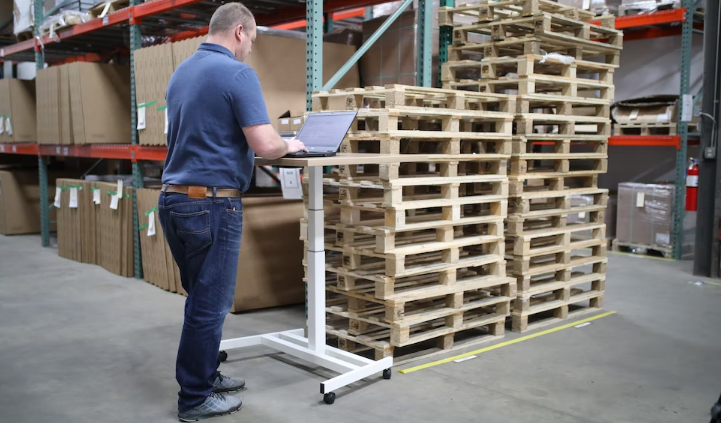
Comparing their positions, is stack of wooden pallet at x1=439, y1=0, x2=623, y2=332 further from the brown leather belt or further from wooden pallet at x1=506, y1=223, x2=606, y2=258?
the brown leather belt

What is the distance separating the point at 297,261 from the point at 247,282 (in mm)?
620

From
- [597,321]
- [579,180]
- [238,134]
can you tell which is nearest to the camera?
[238,134]

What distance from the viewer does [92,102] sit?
27.8 feet

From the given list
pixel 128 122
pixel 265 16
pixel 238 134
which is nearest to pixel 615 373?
pixel 238 134

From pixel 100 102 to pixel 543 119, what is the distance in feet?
18.5

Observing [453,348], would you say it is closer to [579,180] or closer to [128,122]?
[128,122]

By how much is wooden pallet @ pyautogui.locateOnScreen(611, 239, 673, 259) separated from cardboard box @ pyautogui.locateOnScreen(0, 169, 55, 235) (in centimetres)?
935

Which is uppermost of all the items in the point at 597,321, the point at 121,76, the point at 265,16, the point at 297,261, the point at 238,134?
the point at 265,16

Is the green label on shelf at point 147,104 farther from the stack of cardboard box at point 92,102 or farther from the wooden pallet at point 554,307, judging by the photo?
the wooden pallet at point 554,307

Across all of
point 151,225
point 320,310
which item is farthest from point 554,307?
point 151,225

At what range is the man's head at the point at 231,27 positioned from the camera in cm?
373

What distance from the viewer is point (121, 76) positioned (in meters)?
8.67

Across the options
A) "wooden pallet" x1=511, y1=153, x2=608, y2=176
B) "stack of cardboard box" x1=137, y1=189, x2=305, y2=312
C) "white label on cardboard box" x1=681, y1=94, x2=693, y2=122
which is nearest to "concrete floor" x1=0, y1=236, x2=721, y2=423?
"stack of cardboard box" x1=137, y1=189, x2=305, y2=312

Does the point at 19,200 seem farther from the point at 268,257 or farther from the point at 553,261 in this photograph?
the point at 553,261
